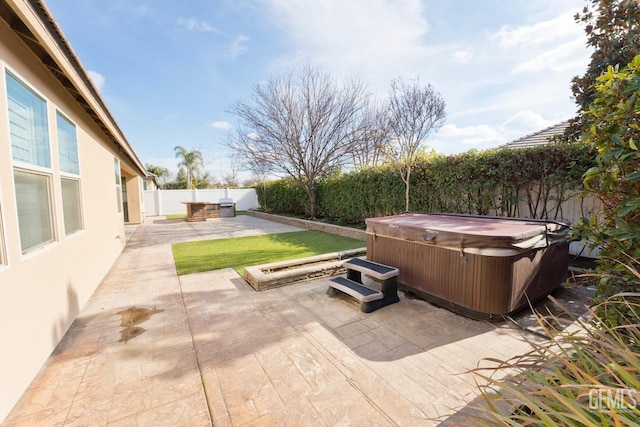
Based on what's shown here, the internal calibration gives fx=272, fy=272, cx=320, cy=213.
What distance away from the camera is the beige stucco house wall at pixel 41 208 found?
2.17 meters

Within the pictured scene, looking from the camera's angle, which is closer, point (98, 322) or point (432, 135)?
point (98, 322)

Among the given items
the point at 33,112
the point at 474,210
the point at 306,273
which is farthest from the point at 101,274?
the point at 474,210

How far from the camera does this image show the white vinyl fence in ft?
69.5

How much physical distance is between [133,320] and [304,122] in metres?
10.6

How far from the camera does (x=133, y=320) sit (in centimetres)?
353

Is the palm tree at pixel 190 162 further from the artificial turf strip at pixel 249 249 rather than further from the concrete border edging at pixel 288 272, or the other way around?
the concrete border edging at pixel 288 272

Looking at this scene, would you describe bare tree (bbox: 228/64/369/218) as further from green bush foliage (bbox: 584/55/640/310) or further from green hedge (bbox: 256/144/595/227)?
green bush foliage (bbox: 584/55/640/310)

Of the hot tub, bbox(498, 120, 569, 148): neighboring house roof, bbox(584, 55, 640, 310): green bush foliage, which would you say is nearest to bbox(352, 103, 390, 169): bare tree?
bbox(498, 120, 569, 148): neighboring house roof

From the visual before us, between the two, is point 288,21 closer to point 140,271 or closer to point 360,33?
point 360,33

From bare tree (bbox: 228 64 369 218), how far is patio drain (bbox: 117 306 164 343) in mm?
9599

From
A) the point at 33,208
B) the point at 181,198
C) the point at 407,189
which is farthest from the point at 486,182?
the point at 181,198

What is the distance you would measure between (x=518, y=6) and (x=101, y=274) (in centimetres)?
1011

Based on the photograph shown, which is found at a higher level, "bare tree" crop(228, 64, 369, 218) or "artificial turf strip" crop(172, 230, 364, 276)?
"bare tree" crop(228, 64, 369, 218)

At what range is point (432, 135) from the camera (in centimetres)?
920
